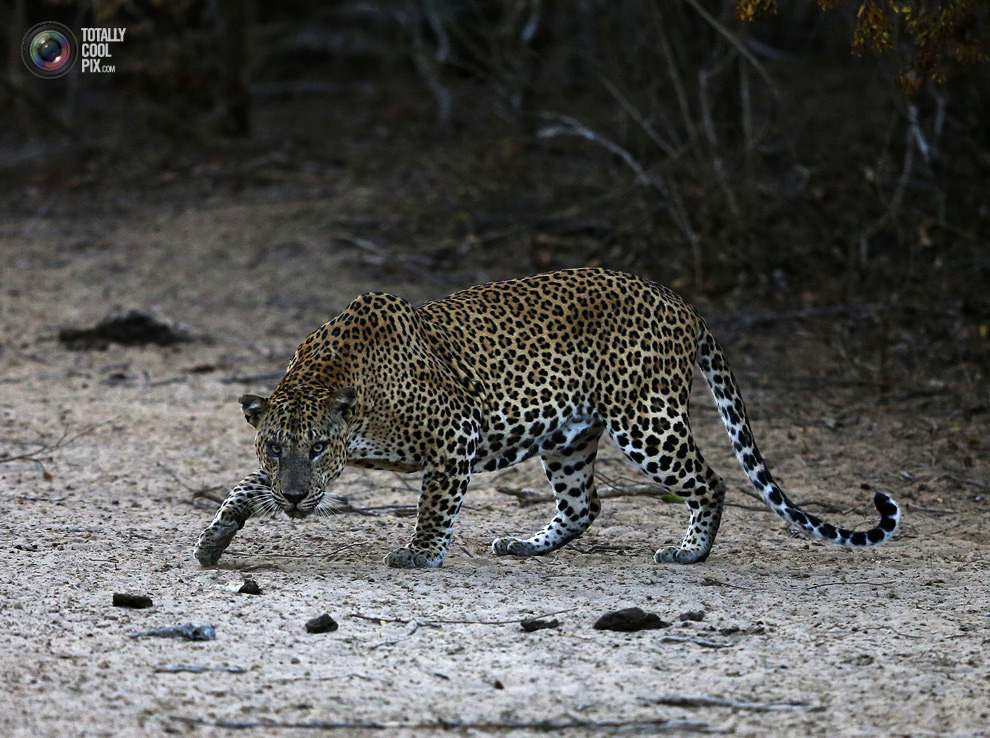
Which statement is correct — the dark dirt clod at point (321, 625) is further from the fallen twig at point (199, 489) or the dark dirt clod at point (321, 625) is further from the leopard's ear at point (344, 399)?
the fallen twig at point (199, 489)

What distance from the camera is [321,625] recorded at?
5352 mm

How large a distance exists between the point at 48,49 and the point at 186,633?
12725 millimetres

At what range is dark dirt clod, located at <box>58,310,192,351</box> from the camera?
11477mm

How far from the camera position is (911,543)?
7305 millimetres

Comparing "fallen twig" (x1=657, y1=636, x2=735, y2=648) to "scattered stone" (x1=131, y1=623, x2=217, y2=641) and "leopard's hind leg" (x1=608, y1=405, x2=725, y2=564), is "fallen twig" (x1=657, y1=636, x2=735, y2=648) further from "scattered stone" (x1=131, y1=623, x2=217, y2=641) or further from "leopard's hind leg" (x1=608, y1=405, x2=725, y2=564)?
"scattered stone" (x1=131, y1=623, x2=217, y2=641)

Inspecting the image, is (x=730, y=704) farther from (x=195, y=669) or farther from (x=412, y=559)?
(x=412, y=559)

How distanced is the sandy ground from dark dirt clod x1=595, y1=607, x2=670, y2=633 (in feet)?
0.17

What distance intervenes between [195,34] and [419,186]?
13.7 ft

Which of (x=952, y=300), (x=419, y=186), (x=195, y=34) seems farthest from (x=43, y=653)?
(x=195, y=34)

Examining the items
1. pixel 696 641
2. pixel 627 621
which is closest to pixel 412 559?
pixel 627 621

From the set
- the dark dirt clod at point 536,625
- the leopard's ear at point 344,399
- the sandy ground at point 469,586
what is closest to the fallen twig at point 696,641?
the sandy ground at point 469,586

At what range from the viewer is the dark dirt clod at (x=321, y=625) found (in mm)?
5352

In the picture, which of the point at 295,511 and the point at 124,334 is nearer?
the point at 295,511

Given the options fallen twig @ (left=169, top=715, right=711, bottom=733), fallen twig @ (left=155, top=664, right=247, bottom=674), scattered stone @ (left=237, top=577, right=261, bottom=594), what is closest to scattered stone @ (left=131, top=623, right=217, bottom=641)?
fallen twig @ (left=155, top=664, right=247, bottom=674)
